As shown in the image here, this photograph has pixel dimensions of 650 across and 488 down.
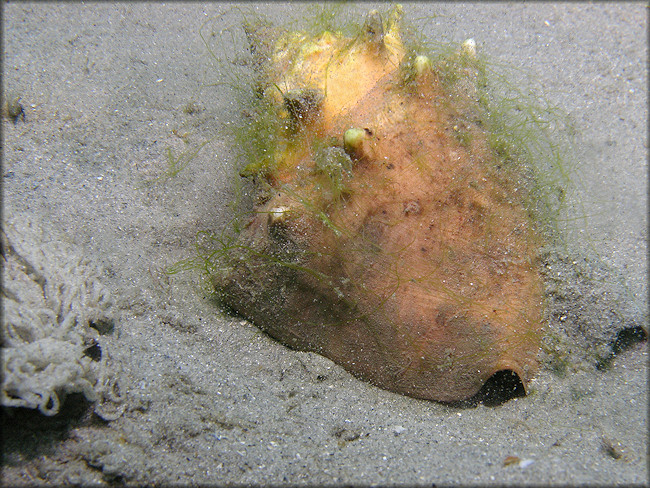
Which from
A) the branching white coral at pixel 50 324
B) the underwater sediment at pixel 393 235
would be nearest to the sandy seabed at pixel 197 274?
the branching white coral at pixel 50 324

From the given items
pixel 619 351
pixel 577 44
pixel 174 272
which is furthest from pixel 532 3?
pixel 174 272

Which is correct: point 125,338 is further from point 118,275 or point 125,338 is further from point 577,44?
point 577,44

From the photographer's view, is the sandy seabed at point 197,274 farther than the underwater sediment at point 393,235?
No

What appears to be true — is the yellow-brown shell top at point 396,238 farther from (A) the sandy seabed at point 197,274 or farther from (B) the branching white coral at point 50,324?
(B) the branching white coral at point 50,324

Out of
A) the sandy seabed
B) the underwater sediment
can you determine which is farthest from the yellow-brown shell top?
the sandy seabed

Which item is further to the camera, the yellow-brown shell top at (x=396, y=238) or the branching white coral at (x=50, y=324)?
the yellow-brown shell top at (x=396, y=238)

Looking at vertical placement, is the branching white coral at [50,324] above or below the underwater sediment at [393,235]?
below

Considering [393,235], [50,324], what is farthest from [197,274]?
[393,235]
